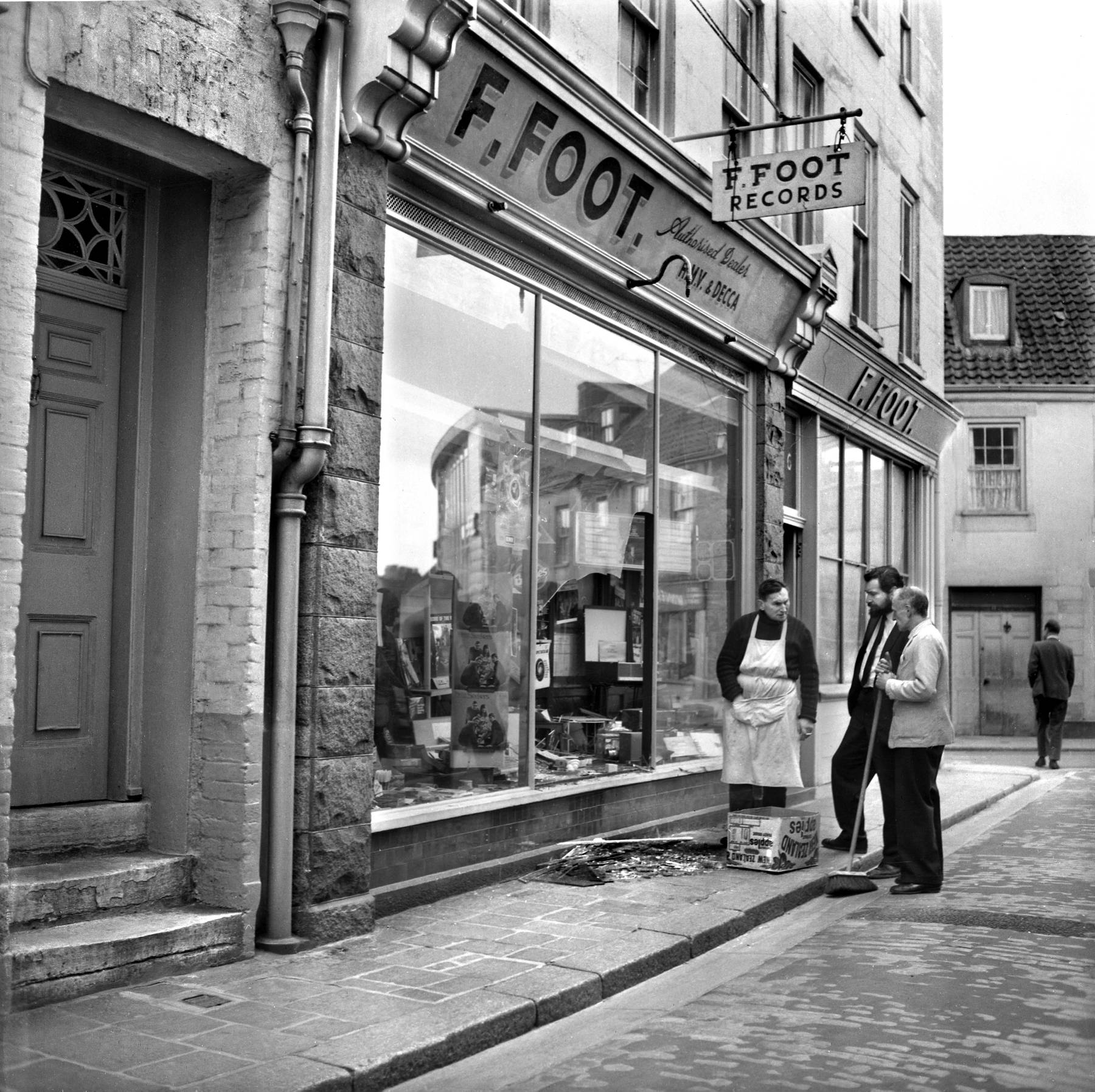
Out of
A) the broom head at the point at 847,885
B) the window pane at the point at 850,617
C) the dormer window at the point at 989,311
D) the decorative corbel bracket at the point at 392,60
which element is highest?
the dormer window at the point at 989,311

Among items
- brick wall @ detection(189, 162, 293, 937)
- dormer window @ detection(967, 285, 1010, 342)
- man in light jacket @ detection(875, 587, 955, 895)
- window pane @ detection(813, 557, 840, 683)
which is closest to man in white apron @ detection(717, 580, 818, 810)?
man in light jacket @ detection(875, 587, 955, 895)

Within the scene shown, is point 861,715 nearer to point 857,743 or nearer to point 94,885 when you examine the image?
point 857,743

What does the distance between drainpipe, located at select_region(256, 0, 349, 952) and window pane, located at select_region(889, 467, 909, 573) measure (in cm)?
1156

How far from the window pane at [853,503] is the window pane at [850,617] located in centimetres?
19

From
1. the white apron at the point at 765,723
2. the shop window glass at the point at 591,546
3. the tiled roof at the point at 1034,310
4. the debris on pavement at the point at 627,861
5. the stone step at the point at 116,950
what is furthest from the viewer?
the tiled roof at the point at 1034,310

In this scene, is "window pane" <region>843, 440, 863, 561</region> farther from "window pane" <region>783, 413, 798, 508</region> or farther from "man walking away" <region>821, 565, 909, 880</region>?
"man walking away" <region>821, 565, 909, 880</region>

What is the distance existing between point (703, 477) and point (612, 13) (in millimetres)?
3718

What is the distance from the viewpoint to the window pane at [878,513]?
15.7 m

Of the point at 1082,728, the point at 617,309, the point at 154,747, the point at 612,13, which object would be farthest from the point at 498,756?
the point at 1082,728

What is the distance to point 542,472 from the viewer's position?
866 centimetres

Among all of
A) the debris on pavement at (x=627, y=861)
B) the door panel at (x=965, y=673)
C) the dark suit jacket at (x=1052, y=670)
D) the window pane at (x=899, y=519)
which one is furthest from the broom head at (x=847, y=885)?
the door panel at (x=965, y=673)

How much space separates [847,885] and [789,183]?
4819 mm

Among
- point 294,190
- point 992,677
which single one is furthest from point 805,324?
point 992,677

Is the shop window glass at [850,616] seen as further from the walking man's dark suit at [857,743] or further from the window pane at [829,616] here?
the walking man's dark suit at [857,743]
